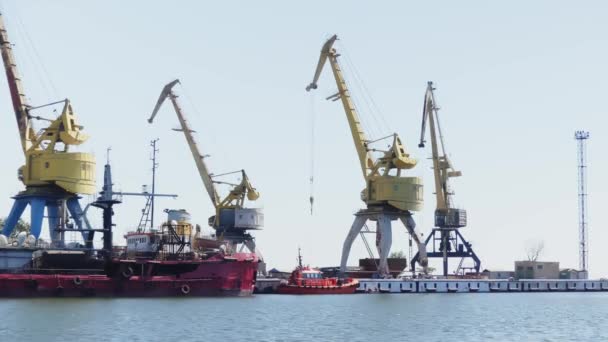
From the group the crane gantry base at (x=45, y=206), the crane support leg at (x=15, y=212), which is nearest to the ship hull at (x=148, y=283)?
the crane gantry base at (x=45, y=206)

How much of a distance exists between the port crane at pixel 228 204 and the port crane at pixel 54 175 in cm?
3485

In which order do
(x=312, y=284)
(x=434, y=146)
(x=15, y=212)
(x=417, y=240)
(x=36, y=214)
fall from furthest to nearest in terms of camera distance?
(x=434, y=146) → (x=417, y=240) → (x=312, y=284) → (x=15, y=212) → (x=36, y=214)

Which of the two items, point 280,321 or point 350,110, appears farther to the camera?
point 350,110

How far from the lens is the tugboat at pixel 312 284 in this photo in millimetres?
126688

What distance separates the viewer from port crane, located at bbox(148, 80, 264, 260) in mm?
148250

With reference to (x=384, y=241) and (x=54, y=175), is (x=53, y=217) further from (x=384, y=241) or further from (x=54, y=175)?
(x=384, y=241)

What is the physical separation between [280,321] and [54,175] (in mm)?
39068

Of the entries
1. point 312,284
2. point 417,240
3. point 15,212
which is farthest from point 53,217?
point 417,240

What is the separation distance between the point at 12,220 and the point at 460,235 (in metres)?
69.3

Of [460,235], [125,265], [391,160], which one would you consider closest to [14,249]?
[125,265]

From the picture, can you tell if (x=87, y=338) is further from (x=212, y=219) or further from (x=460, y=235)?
(x=460, y=235)

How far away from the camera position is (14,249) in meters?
97.0

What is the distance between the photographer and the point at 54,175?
4400 inches

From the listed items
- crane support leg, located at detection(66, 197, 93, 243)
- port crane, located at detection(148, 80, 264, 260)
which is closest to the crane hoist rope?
port crane, located at detection(148, 80, 264, 260)
